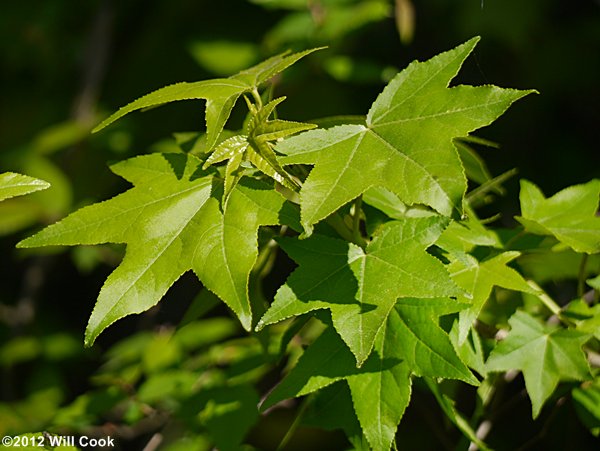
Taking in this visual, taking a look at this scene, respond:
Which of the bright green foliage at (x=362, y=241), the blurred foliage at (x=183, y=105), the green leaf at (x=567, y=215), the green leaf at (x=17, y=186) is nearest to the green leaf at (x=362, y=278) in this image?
the bright green foliage at (x=362, y=241)

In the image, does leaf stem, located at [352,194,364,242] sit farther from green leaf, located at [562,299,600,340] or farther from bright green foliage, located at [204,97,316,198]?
green leaf, located at [562,299,600,340]

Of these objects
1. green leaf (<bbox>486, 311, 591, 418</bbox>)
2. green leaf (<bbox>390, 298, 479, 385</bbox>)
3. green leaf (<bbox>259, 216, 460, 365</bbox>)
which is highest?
green leaf (<bbox>259, 216, 460, 365</bbox>)

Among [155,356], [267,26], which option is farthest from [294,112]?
[155,356]

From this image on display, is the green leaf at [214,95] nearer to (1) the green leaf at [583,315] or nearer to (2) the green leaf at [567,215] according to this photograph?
(2) the green leaf at [567,215]

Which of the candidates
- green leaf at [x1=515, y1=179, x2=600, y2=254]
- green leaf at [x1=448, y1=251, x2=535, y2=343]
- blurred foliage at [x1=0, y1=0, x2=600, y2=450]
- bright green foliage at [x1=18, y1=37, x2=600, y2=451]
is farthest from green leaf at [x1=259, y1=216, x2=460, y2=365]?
blurred foliage at [x1=0, y1=0, x2=600, y2=450]

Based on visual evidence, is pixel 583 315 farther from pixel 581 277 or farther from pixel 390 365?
pixel 390 365

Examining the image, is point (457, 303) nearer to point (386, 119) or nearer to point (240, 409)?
point (386, 119)

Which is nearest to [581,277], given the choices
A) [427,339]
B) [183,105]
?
[427,339]
